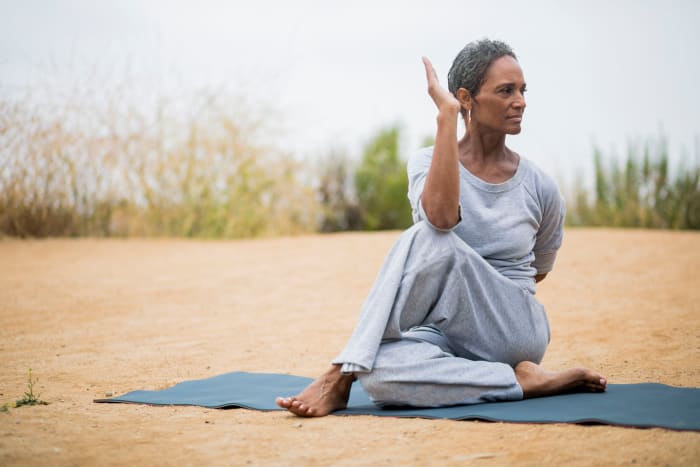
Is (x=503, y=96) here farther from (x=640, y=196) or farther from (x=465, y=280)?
(x=640, y=196)

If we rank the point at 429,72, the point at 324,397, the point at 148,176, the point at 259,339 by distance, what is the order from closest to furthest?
the point at 324,397, the point at 429,72, the point at 259,339, the point at 148,176

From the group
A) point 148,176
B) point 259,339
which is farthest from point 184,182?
point 259,339

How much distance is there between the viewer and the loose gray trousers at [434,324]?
2.63 meters

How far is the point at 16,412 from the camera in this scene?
9.28 feet

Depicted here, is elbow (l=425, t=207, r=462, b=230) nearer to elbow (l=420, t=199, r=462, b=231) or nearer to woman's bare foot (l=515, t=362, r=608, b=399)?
elbow (l=420, t=199, r=462, b=231)

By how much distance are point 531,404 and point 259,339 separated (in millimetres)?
2509

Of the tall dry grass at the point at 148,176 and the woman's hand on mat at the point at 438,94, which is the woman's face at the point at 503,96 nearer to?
the woman's hand on mat at the point at 438,94

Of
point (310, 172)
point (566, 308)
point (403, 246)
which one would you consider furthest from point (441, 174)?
point (310, 172)

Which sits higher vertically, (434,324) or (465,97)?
(465,97)

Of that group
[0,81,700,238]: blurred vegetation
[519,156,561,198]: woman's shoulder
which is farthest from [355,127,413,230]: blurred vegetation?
[519,156,561,198]: woman's shoulder

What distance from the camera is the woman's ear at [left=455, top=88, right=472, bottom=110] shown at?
9.52 ft

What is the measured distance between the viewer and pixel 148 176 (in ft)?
30.5

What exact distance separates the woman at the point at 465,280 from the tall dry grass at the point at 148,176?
263 inches

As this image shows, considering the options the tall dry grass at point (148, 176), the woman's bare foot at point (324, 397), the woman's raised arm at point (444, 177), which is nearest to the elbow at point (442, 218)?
the woman's raised arm at point (444, 177)
